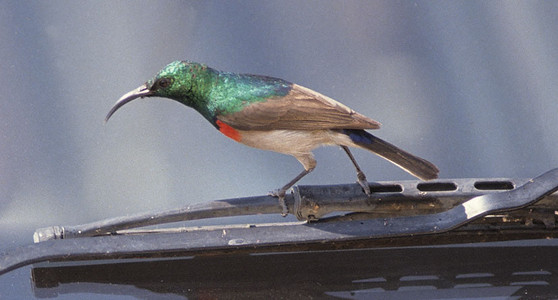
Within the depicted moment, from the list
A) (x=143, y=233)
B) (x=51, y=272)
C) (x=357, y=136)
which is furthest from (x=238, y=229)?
(x=357, y=136)

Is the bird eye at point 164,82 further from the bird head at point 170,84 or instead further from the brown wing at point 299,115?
the brown wing at point 299,115

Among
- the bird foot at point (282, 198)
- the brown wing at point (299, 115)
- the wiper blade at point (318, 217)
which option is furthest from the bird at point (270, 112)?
the wiper blade at point (318, 217)

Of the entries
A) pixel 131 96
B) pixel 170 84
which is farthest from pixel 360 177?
pixel 131 96

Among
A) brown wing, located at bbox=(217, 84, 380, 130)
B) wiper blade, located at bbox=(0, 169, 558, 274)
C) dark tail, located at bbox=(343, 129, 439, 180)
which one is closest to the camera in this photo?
wiper blade, located at bbox=(0, 169, 558, 274)

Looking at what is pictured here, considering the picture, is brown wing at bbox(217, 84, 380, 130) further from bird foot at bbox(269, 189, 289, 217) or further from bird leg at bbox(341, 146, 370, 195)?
bird foot at bbox(269, 189, 289, 217)

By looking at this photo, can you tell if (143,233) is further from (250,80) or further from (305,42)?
(305,42)

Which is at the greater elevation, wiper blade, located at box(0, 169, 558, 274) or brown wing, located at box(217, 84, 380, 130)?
brown wing, located at box(217, 84, 380, 130)

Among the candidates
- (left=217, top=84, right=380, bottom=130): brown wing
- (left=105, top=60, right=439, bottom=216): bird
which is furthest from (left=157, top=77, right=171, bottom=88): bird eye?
(left=217, top=84, right=380, bottom=130): brown wing
